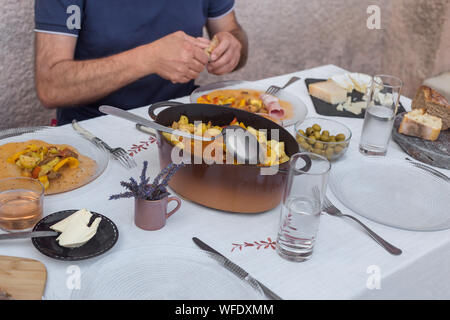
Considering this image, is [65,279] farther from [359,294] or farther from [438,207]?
[438,207]

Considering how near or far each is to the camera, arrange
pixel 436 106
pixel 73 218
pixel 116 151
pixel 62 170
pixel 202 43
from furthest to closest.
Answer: pixel 202 43 → pixel 436 106 → pixel 116 151 → pixel 62 170 → pixel 73 218

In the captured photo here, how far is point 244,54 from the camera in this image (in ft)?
7.43

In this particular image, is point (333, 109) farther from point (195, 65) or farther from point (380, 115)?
point (195, 65)

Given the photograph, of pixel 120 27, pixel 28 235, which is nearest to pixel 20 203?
pixel 28 235

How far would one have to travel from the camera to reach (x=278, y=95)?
1757 mm

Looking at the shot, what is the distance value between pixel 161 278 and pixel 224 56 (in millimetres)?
1110

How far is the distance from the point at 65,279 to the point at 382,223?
715mm

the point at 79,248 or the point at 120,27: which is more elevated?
the point at 120,27

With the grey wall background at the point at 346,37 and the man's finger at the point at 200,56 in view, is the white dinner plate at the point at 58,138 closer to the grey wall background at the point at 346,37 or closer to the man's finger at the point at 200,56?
the man's finger at the point at 200,56

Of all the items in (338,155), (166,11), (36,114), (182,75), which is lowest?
(36,114)

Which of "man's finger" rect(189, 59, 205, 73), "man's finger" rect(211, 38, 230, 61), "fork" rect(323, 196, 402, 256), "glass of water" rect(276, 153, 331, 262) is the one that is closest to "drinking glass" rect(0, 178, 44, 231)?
"glass of water" rect(276, 153, 331, 262)

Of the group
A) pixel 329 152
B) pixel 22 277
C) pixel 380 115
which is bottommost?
pixel 22 277

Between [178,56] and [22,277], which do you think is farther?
[178,56]
